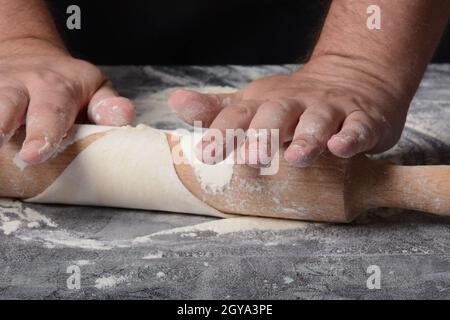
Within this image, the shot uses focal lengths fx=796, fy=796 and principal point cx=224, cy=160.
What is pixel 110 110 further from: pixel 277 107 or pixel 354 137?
pixel 354 137

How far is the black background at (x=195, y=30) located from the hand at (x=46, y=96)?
481 mm

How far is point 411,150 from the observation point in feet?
5.02

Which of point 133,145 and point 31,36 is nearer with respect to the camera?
point 133,145

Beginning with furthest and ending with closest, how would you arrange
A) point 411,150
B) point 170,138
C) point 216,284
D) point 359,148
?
point 411,150
point 170,138
point 359,148
point 216,284

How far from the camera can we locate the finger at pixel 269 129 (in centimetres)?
113

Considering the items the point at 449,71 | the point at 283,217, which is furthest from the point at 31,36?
the point at 449,71

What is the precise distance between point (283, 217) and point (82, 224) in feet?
1.04

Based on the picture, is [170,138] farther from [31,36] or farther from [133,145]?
[31,36]

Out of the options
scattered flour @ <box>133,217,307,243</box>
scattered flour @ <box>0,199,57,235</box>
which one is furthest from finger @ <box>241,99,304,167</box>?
scattered flour @ <box>0,199,57,235</box>

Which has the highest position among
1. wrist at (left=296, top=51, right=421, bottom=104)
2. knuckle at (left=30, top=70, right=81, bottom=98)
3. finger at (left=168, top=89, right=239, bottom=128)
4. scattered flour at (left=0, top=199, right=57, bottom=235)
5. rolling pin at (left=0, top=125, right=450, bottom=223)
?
Answer: wrist at (left=296, top=51, right=421, bottom=104)

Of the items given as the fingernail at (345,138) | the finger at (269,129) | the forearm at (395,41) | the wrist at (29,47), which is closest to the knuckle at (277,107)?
the finger at (269,129)

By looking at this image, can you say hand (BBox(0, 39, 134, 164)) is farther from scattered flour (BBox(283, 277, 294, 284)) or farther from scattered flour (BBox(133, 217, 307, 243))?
scattered flour (BBox(283, 277, 294, 284))

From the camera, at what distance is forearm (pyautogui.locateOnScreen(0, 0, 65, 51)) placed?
158 cm

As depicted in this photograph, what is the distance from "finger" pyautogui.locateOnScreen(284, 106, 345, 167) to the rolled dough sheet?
0.19 meters
